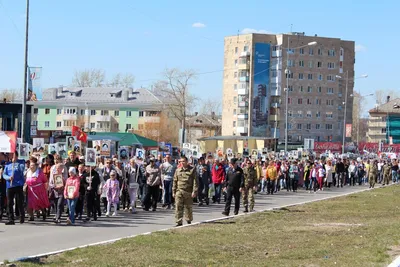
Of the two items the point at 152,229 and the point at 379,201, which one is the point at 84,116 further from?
the point at 152,229

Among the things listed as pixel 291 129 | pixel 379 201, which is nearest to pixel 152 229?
pixel 379 201

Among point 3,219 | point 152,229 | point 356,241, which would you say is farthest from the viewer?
point 3,219

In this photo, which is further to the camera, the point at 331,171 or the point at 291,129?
the point at 291,129

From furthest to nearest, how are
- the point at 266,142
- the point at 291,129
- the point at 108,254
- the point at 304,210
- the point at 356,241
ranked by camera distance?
the point at 291,129, the point at 266,142, the point at 304,210, the point at 356,241, the point at 108,254

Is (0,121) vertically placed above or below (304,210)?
above

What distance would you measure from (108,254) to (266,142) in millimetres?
78667

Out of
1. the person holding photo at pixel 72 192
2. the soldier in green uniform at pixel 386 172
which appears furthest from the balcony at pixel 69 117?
the person holding photo at pixel 72 192

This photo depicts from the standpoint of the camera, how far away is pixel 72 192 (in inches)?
749

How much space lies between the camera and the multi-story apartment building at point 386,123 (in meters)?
111

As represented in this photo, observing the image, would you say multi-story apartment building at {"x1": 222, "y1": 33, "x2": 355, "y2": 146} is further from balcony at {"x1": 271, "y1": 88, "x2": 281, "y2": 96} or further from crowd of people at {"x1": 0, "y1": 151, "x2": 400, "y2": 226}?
crowd of people at {"x1": 0, "y1": 151, "x2": 400, "y2": 226}

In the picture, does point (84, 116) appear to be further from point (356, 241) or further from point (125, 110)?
point (356, 241)

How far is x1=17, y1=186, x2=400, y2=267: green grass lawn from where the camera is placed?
1226 cm

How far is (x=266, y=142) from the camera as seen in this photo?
90.9m

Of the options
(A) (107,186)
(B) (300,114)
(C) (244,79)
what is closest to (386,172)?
(A) (107,186)
